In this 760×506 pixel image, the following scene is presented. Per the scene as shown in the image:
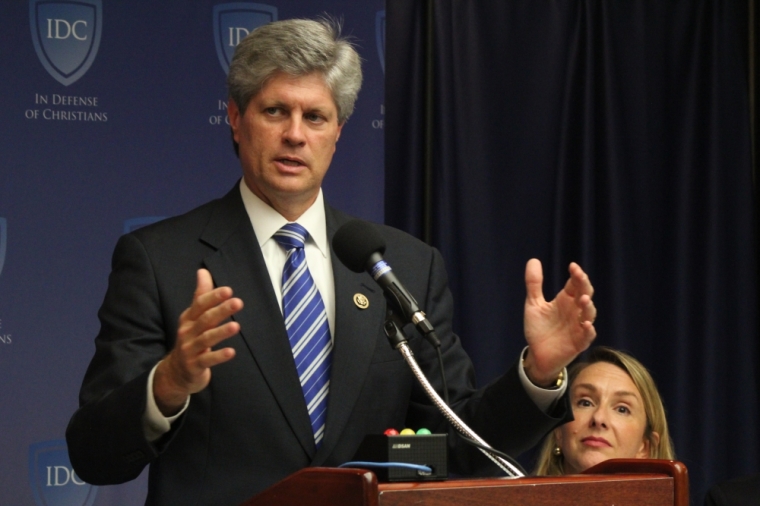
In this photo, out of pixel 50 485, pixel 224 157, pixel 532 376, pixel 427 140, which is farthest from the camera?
pixel 427 140

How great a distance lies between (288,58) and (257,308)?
0.55 metres

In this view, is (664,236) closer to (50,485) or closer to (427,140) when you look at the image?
(427,140)

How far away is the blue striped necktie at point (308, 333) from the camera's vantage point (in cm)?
219

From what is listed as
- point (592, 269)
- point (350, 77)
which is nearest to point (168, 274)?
point (350, 77)

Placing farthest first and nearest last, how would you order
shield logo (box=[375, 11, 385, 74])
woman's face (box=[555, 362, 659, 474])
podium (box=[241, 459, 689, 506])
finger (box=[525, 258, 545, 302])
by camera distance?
shield logo (box=[375, 11, 385, 74]) < woman's face (box=[555, 362, 659, 474]) < finger (box=[525, 258, 545, 302]) < podium (box=[241, 459, 689, 506])

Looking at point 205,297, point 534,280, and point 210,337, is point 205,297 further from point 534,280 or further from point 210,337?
point 534,280

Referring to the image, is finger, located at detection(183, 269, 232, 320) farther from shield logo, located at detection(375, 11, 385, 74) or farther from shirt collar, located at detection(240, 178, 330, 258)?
shield logo, located at detection(375, 11, 385, 74)

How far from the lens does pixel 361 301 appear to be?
2293 millimetres

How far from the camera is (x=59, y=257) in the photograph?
364cm

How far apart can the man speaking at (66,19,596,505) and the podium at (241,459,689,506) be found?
32 cm

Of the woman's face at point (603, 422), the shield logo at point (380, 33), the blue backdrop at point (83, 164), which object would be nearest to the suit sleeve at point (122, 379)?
the blue backdrop at point (83, 164)

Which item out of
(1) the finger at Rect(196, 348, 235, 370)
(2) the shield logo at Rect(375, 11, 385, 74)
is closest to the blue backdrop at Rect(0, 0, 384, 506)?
(2) the shield logo at Rect(375, 11, 385, 74)

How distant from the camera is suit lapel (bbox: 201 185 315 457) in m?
2.15

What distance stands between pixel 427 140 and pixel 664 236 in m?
1.14
